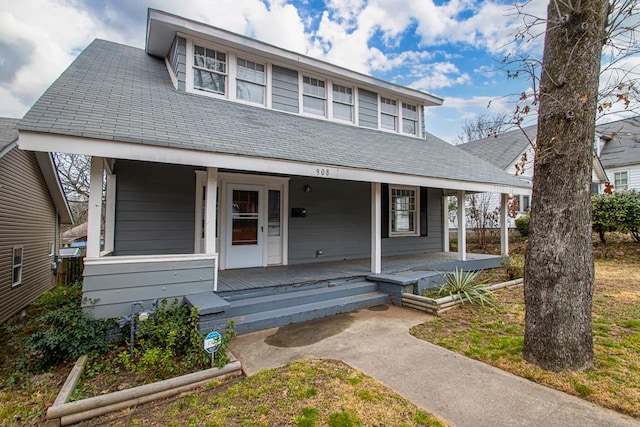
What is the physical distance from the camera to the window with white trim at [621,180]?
1852 cm

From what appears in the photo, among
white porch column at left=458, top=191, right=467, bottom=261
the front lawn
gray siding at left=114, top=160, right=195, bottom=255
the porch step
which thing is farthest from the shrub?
gray siding at left=114, top=160, right=195, bottom=255

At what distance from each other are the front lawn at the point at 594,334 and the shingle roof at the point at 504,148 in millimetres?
11202

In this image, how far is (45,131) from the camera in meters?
3.47

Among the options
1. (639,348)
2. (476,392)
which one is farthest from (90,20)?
(639,348)

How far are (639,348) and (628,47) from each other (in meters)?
3.45

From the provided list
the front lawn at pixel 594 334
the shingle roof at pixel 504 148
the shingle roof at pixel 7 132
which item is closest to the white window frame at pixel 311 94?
the front lawn at pixel 594 334

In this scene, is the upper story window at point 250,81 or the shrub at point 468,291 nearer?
the shrub at point 468,291

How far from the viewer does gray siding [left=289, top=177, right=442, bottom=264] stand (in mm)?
7852

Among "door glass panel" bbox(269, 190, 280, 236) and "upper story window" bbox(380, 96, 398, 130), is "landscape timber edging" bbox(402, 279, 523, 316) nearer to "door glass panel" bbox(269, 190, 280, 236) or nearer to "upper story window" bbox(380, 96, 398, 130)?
"door glass panel" bbox(269, 190, 280, 236)

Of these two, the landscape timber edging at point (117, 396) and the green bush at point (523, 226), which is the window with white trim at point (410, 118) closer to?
the green bush at point (523, 226)

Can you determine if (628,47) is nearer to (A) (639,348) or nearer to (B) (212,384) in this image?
(A) (639,348)

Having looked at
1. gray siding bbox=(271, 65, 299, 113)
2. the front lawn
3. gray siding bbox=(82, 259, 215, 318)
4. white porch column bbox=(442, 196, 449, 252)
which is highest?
gray siding bbox=(271, 65, 299, 113)

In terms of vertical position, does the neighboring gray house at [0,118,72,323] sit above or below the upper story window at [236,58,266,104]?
below

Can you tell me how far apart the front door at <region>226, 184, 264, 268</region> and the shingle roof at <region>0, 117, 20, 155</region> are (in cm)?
544
